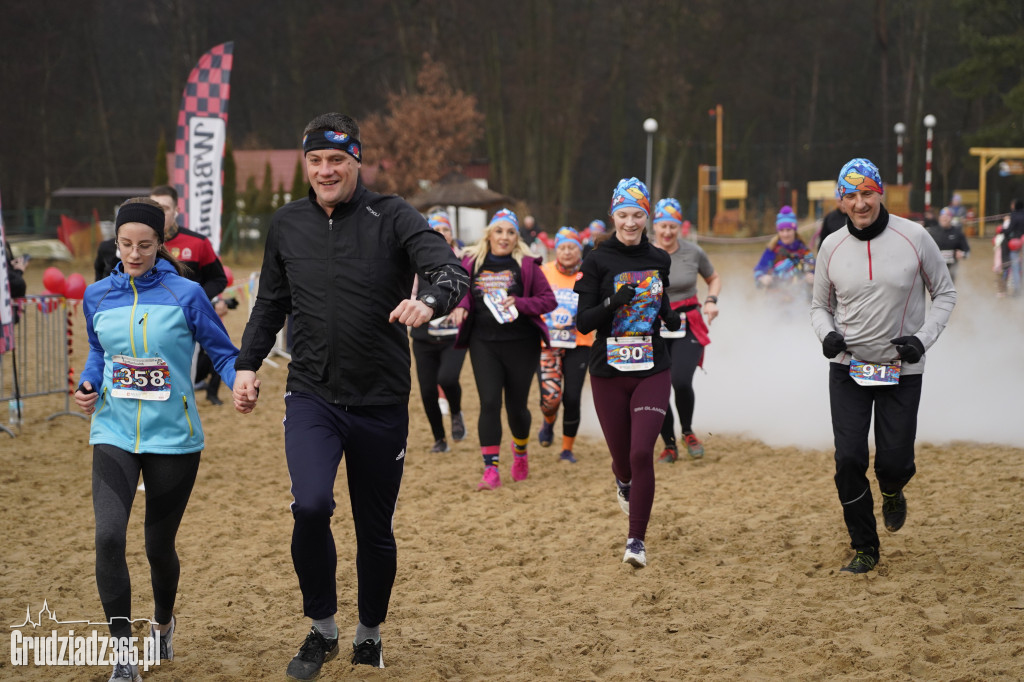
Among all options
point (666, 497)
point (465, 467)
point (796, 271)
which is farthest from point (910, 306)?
point (796, 271)

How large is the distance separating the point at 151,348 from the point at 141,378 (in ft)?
0.41

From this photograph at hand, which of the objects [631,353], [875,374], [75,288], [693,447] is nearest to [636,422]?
[631,353]

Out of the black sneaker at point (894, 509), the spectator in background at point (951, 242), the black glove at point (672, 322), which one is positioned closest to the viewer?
the black sneaker at point (894, 509)

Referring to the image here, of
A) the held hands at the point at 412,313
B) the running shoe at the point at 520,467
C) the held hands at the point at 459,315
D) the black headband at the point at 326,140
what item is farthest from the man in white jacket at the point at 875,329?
the running shoe at the point at 520,467

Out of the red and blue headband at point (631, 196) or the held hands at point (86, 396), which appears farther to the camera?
the red and blue headband at point (631, 196)

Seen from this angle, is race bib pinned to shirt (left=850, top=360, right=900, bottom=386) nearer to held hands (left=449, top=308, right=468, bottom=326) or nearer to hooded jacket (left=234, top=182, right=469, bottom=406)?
hooded jacket (left=234, top=182, right=469, bottom=406)

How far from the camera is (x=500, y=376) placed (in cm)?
820

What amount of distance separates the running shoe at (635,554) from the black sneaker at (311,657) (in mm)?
2127

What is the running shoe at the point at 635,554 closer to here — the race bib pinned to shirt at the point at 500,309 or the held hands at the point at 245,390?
the race bib pinned to shirt at the point at 500,309

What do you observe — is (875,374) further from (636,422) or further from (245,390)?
(245,390)

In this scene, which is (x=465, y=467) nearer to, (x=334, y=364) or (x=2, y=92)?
(x=334, y=364)

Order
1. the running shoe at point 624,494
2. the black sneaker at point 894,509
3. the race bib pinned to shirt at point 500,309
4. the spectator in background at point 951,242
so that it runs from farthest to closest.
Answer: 1. the spectator in background at point 951,242
2. the race bib pinned to shirt at point 500,309
3. the running shoe at point 624,494
4. the black sneaker at point 894,509

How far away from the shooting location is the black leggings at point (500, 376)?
A: 321 inches

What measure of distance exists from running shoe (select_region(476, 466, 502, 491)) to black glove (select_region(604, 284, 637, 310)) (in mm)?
2592
